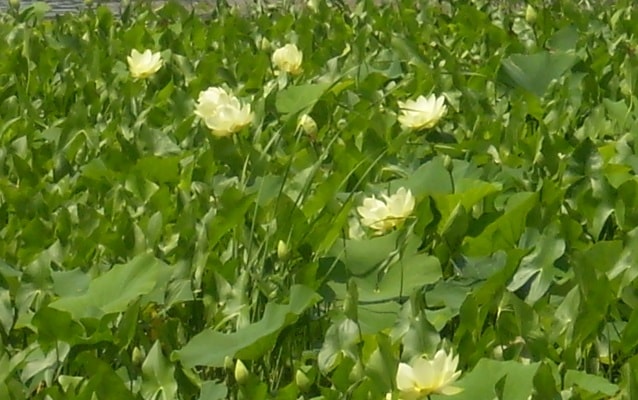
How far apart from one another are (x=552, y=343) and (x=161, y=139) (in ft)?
3.75

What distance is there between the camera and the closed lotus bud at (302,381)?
1574 millimetres

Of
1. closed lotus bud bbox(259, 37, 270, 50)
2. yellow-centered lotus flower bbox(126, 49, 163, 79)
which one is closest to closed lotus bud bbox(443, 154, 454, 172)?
yellow-centered lotus flower bbox(126, 49, 163, 79)

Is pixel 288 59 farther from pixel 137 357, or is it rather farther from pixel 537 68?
pixel 137 357

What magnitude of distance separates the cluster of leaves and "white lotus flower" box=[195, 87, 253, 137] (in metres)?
0.08

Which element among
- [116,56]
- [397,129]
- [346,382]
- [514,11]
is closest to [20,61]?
[116,56]

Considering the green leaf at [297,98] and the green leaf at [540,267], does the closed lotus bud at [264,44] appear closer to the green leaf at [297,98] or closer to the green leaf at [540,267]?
the green leaf at [297,98]

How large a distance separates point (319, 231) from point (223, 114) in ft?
0.94

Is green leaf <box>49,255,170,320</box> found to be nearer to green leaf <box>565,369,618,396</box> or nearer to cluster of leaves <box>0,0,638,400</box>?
cluster of leaves <box>0,0,638,400</box>

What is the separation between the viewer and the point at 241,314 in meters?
1.79

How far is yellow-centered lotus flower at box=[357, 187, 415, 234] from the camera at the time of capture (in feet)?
6.21

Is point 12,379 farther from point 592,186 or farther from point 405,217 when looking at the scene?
point 592,186

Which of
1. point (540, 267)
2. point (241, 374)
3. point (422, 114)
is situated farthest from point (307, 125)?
point (241, 374)

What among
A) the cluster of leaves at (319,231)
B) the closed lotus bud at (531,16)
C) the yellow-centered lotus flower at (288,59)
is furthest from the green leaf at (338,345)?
the closed lotus bud at (531,16)

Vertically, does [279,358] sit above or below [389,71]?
above
